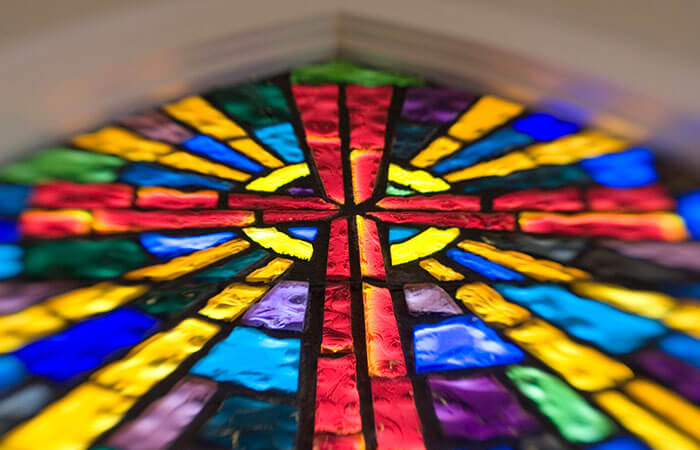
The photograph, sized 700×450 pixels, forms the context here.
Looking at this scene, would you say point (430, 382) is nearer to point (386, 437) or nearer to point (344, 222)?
point (386, 437)

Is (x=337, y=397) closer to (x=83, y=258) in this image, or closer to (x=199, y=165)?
(x=83, y=258)

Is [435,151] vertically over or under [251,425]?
over

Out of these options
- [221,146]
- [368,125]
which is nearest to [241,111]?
[221,146]


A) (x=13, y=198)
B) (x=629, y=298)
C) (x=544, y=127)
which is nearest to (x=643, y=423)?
(x=629, y=298)

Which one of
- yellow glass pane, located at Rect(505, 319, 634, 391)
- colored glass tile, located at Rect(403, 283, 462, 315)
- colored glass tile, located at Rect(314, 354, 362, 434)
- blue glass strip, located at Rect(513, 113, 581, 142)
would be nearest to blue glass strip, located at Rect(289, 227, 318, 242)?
colored glass tile, located at Rect(403, 283, 462, 315)

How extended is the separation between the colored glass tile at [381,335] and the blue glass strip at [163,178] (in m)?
0.42

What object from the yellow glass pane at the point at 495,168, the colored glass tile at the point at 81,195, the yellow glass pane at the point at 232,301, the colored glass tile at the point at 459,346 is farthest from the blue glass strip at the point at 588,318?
the colored glass tile at the point at 81,195

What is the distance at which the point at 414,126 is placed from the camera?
176 cm

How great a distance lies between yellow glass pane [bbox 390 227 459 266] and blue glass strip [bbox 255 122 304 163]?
0.34 metres

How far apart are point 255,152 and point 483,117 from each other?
0.55 metres

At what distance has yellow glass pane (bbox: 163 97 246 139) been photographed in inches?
68.2

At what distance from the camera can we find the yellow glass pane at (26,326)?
1.19m

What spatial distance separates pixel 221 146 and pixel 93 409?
0.74 m

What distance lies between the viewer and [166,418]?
3.65 ft
